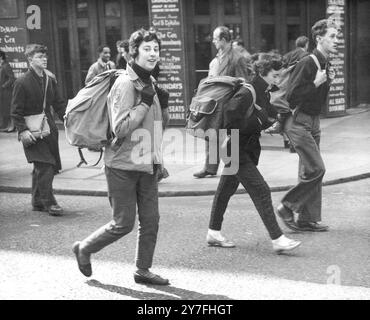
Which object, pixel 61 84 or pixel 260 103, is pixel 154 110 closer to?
pixel 260 103

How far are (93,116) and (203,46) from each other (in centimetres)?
965

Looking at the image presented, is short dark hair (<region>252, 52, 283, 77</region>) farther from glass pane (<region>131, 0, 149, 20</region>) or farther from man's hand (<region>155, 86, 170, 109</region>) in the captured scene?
glass pane (<region>131, 0, 149, 20</region>)

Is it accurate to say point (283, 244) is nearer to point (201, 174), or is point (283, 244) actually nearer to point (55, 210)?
point (55, 210)

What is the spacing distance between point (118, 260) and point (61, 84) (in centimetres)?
1044

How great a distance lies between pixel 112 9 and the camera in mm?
14922

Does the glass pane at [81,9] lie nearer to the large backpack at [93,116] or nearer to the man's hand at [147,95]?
the large backpack at [93,116]

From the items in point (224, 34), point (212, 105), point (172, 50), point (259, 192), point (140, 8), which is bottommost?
point (259, 192)

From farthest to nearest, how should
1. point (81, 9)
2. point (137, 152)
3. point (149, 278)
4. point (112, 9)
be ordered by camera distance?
point (81, 9) → point (112, 9) → point (149, 278) → point (137, 152)

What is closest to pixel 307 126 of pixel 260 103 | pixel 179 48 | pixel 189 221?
pixel 260 103

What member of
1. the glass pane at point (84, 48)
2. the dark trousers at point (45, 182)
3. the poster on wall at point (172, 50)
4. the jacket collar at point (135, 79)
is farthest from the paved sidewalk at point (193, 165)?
the jacket collar at point (135, 79)

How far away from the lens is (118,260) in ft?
19.2

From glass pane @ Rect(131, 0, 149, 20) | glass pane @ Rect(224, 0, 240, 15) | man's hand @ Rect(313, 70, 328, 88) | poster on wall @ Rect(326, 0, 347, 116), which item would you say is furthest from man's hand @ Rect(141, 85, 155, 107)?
poster on wall @ Rect(326, 0, 347, 116)

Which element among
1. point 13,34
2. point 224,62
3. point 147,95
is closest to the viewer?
point 147,95

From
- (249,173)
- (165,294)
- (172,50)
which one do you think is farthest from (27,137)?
Result: (172,50)
